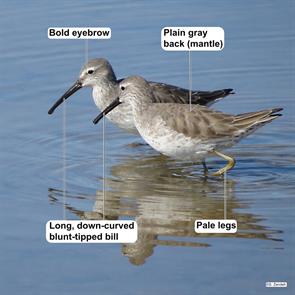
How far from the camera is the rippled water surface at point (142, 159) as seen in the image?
9.84 meters

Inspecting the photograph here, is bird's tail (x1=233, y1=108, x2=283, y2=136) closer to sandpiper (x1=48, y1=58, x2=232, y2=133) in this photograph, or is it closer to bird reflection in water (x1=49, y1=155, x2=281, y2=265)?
bird reflection in water (x1=49, y1=155, x2=281, y2=265)

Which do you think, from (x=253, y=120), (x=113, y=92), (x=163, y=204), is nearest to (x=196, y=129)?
(x=253, y=120)

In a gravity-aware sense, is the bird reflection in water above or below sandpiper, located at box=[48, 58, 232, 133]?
below

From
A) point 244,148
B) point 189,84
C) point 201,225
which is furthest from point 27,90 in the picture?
point 201,225

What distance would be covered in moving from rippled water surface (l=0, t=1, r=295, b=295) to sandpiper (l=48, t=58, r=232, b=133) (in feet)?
0.82

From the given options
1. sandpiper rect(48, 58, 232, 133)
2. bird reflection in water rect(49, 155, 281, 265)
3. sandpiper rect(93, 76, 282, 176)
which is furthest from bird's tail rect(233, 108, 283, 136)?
sandpiper rect(48, 58, 232, 133)

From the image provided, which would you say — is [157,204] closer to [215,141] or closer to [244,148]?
[215,141]

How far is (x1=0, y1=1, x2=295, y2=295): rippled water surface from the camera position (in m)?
9.84

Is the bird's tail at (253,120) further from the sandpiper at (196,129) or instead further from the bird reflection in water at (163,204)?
the bird reflection in water at (163,204)

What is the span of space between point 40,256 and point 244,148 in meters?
3.75

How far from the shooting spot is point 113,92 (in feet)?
46.1

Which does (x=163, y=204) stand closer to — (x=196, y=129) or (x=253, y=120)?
(x=196, y=129)

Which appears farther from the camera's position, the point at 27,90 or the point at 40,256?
the point at 27,90

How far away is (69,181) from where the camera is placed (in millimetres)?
11828
